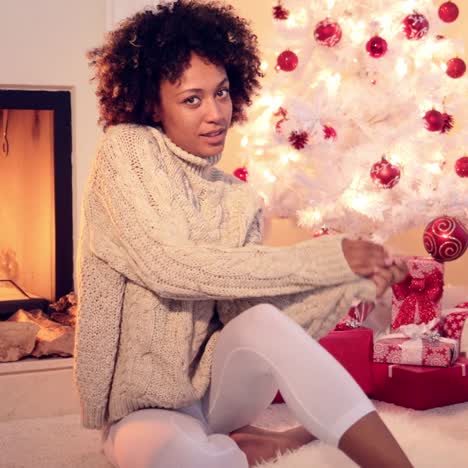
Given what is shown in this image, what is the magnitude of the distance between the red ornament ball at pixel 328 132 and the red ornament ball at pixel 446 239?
0.44m

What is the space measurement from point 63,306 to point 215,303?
0.95m

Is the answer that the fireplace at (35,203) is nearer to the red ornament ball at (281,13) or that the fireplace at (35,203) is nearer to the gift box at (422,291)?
the red ornament ball at (281,13)

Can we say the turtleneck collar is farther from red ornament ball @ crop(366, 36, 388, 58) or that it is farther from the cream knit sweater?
red ornament ball @ crop(366, 36, 388, 58)

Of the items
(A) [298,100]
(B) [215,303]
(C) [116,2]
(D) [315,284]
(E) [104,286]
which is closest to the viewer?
(D) [315,284]

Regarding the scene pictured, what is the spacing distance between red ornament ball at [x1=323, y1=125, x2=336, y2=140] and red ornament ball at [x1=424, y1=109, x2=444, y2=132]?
11.4 inches

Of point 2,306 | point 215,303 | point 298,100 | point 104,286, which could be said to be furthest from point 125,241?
point 298,100

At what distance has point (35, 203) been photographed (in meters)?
2.44

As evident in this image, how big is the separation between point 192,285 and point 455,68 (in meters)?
1.63

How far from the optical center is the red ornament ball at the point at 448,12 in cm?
262

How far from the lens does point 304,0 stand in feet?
8.45

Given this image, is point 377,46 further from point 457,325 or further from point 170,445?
point 170,445

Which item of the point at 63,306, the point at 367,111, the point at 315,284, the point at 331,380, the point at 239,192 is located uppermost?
the point at 367,111

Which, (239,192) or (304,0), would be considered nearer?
(239,192)

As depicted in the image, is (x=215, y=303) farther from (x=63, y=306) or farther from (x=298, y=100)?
(x=298, y=100)
